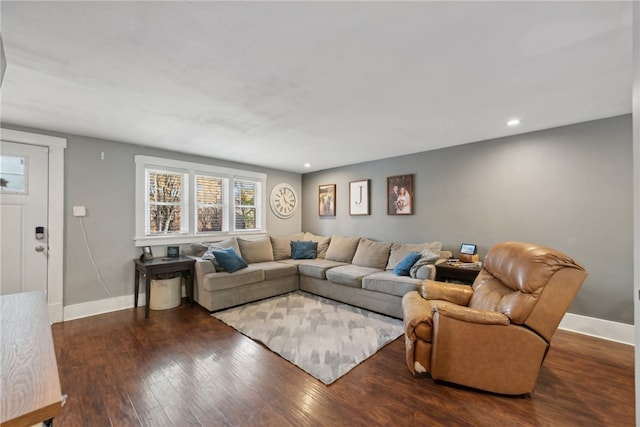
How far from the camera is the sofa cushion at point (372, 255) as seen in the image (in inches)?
167

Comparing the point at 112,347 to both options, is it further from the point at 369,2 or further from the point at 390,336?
the point at 369,2

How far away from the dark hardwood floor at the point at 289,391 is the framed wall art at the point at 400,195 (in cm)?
230

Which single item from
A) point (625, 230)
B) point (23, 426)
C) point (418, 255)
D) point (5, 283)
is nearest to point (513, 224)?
point (625, 230)

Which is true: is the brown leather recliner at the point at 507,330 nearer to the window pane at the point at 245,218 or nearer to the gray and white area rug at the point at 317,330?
the gray and white area rug at the point at 317,330

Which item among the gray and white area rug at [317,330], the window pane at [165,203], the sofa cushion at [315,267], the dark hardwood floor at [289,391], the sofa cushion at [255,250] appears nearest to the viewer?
the dark hardwood floor at [289,391]

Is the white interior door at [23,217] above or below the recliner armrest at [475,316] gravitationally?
above

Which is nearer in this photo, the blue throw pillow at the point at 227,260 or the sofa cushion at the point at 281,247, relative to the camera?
the blue throw pillow at the point at 227,260

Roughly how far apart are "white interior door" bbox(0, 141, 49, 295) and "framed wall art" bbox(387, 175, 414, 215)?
4758 mm

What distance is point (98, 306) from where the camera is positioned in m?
3.52

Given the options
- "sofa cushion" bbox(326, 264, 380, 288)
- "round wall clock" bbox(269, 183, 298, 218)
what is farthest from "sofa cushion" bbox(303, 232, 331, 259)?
"sofa cushion" bbox(326, 264, 380, 288)

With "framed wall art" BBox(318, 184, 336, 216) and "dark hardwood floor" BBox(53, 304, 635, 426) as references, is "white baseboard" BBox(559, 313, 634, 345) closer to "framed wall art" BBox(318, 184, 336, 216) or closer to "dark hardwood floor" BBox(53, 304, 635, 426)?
"dark hardwood floor" BBox(53, 304, 635, 426)

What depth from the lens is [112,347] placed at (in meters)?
2.62

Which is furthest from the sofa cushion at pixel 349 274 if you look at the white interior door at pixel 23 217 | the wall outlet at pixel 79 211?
the white interior door at pixel 23 217

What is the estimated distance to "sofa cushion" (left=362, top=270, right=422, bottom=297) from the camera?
3.24 m
